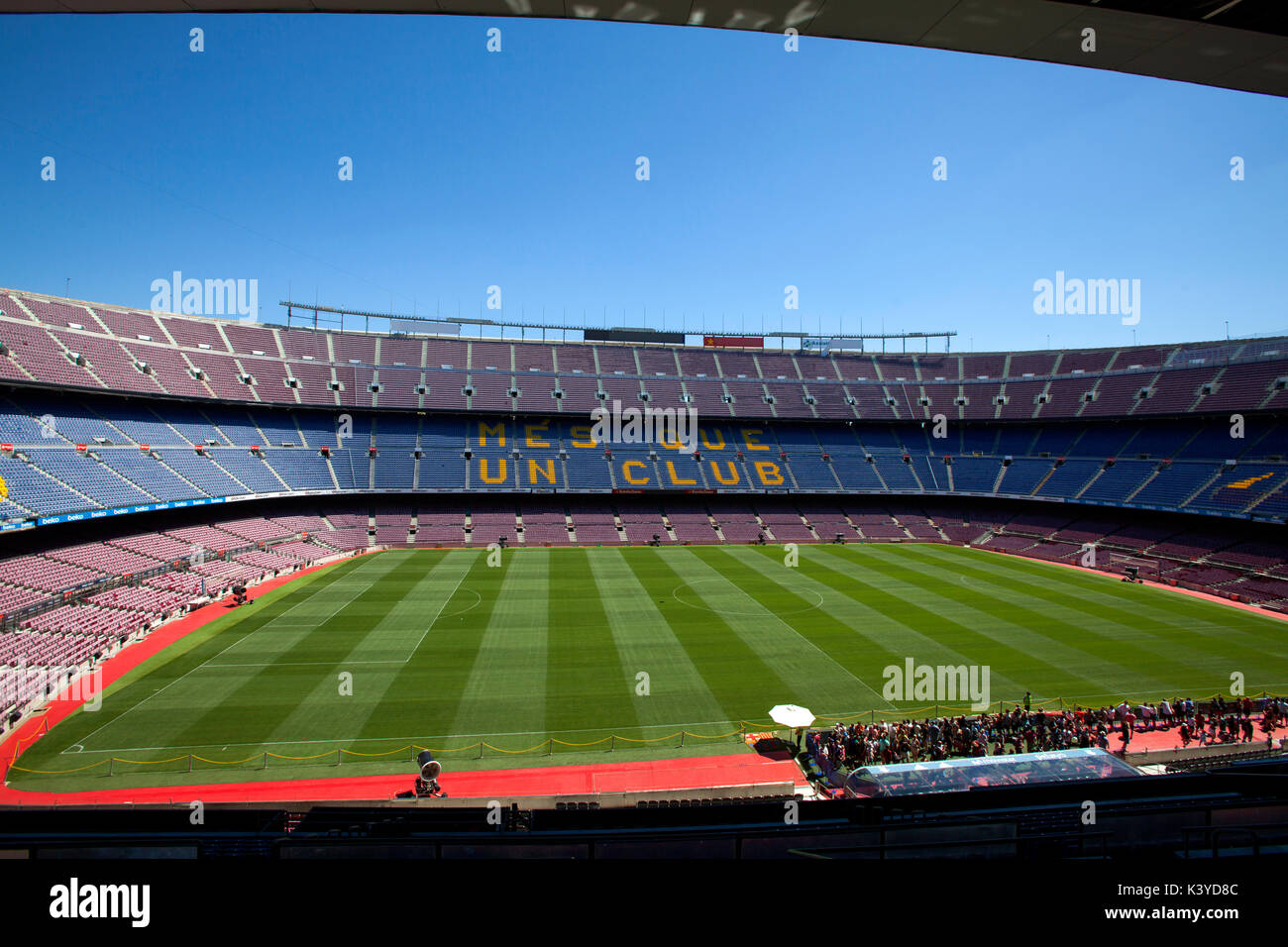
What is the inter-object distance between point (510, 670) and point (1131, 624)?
32491 mm

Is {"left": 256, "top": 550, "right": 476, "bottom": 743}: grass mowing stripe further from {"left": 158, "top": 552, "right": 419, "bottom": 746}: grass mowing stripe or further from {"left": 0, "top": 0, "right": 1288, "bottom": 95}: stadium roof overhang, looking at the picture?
{"left": 0, "top": 0, "right": 1288, "bottom": 95}: stadium roof overhang

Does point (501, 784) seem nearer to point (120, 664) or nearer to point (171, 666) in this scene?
point (171, 666)

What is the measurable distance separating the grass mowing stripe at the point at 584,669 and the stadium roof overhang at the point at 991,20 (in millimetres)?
20549

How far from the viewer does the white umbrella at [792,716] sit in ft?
63.2

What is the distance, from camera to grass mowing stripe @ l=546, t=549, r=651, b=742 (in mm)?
22047

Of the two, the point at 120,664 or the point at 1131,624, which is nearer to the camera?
the point at 120,664

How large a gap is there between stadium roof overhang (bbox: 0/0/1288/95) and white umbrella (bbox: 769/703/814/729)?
18476 mm

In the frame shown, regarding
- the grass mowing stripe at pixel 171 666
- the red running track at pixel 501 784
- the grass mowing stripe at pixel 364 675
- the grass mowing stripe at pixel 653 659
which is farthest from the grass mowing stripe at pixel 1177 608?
the grass mowing stripe at pixel 171 666

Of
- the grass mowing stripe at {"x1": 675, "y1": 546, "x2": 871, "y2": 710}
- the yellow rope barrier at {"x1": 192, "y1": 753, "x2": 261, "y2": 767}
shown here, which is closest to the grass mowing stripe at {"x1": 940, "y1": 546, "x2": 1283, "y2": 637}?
the grass mowing stripe at {"x1": 675, "y1": 546, "x2": 871, "y2": 710}

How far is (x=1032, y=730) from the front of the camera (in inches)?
780

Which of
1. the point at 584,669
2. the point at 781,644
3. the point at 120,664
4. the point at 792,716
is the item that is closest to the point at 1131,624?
the point at 781,644

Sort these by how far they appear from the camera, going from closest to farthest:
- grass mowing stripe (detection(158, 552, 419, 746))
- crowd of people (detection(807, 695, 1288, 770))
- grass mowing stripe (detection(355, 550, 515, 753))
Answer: crowd of people (detection(807, 695, 1288, 770)), grass mowing stripe (detection(158, 552, 419, 746)), grass mowing stripe (detection(355, 550, 515, 753))
